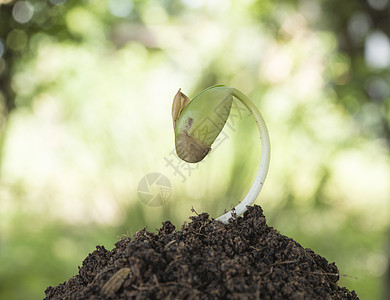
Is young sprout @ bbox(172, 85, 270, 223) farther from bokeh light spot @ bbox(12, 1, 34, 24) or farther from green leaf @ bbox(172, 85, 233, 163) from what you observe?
bokeh light spot @ bbox(12, 1, 34, 24)

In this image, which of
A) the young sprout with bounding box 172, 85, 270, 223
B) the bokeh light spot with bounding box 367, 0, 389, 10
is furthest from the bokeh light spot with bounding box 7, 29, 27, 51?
the bokeh light spot with bounding box 367, 0, 389, 10

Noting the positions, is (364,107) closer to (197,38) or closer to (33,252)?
(197,38)

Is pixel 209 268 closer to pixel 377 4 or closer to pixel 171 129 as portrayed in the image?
pixel 171 129

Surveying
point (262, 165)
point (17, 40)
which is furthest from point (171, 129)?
point (262, 165)

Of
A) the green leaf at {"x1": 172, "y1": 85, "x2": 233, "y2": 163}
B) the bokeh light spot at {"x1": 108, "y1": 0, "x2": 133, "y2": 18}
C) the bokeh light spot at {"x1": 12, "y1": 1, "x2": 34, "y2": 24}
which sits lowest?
the green leaf at {"x1": 172, "y1": 85, "x2": 233, "y2": 163}

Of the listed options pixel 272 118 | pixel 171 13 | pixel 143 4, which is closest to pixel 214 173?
pixel 272 118

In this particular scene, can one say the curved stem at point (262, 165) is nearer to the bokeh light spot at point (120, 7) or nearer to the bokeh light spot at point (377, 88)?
the bokeh light spot at point (377, 88)
